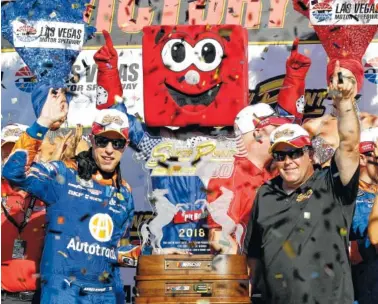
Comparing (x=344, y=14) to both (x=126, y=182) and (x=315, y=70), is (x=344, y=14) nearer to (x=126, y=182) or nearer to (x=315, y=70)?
(x=315, y=70)

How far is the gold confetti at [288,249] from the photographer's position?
5.82 meters

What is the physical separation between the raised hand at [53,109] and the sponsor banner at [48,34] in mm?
327

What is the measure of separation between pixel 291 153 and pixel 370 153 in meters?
0.57

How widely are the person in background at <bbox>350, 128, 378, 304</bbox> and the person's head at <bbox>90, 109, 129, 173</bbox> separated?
142cm

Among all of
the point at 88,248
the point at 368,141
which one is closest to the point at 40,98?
the point at 88,248

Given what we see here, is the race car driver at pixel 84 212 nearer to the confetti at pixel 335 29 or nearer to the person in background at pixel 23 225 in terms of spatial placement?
the person in background at pixel 23 225

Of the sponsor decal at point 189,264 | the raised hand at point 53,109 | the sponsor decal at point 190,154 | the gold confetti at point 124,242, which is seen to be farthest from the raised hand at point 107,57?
the sponsor decal at point 189,264

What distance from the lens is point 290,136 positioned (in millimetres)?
5875

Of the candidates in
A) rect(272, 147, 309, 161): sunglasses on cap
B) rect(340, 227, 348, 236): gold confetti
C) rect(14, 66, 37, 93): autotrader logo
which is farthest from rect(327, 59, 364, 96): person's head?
rect(14, 66, 37, 93): autotrader logo

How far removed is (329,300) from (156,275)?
3.30 feet

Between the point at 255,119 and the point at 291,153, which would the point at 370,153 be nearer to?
the point at 291,153

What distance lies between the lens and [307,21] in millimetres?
6293

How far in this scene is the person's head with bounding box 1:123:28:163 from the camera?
6.54 metres

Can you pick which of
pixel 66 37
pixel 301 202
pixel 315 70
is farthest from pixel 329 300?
pixel 66 37
